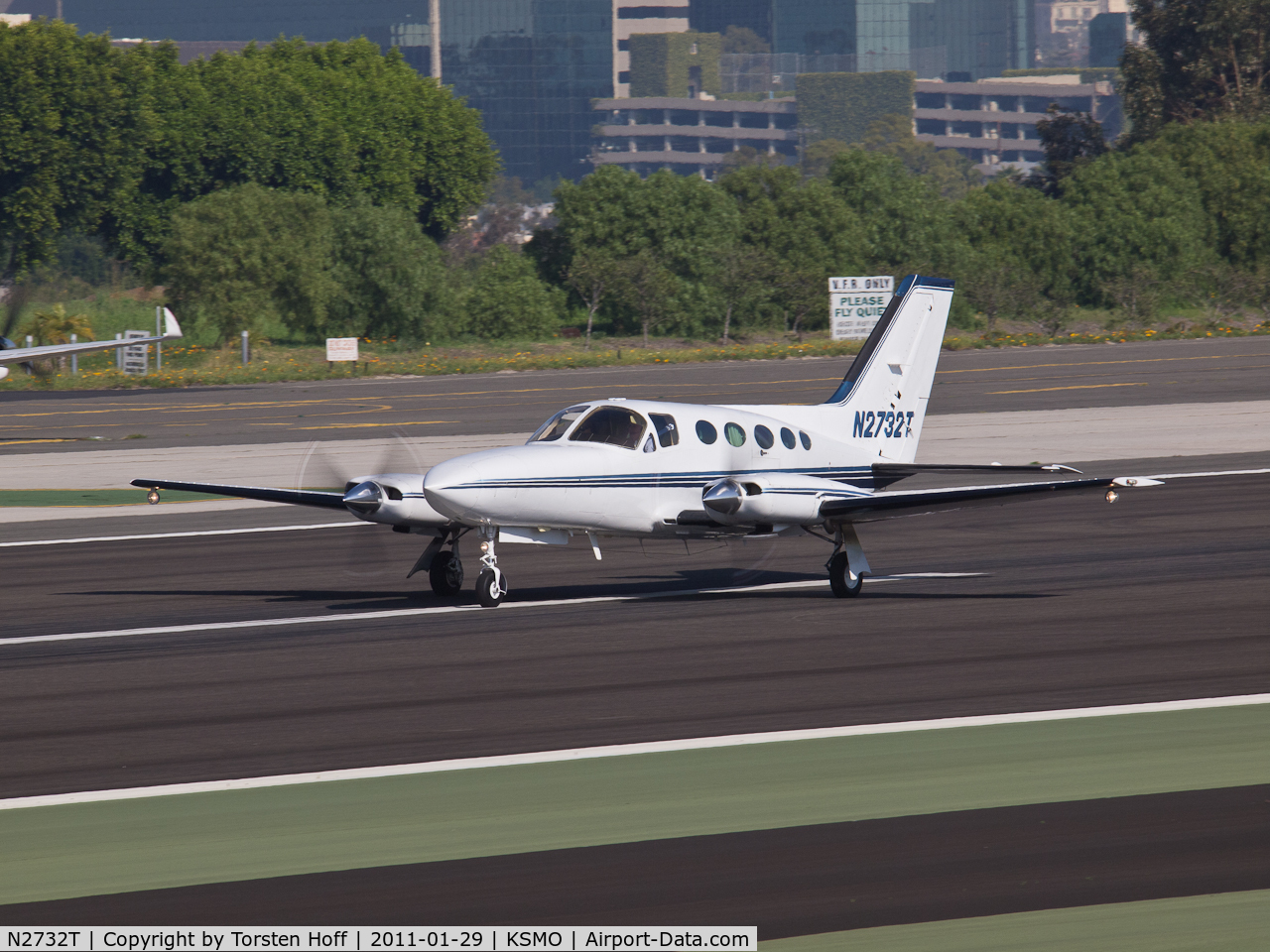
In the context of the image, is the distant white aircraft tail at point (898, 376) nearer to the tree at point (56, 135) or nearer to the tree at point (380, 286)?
the tree at point (380, 286)

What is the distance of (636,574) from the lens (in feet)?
74.8

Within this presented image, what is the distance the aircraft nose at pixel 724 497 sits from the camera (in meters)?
18.4

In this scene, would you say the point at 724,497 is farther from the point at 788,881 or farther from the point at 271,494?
the point at 788,881

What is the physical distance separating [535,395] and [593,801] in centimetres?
4617

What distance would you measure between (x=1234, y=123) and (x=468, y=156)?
162 ft

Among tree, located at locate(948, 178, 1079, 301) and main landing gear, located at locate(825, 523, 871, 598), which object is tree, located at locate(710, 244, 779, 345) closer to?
tree, located at locate(948, 178, 1079, 301)

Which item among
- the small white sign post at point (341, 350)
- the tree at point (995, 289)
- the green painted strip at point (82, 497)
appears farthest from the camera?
the tree at point (995, 289)

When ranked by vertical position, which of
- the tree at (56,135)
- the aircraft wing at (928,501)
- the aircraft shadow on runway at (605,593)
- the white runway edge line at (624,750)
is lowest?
the aircraft shadow on runway at (605,593)

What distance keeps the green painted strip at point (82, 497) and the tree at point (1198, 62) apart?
98.4 metres

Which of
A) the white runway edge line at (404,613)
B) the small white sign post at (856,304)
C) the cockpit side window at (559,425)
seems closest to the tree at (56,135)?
the small white sign post at (856,304)

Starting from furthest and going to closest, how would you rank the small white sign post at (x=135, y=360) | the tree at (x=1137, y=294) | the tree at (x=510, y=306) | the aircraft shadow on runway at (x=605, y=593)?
the tree at (x=1137, y=294) → the tree at (x=510, y=306) → the small white sign post at (x=135, y=360) → the aircraft shadow on runway at (x=605, y=593)

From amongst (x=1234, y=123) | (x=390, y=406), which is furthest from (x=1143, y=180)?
(x=390, y=406)

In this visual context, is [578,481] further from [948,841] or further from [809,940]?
[809,940]
